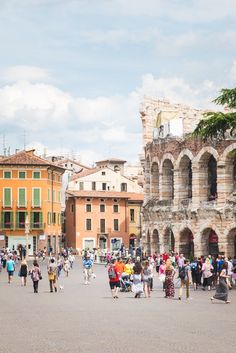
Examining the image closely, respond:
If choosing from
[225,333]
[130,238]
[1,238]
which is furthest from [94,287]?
[130,238]

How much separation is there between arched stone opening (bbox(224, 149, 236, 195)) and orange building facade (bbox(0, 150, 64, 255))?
38.3m

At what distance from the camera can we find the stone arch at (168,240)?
59.5m

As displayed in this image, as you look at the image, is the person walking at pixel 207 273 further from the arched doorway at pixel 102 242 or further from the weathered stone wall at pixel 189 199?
the arched doorway at pixel 102 242

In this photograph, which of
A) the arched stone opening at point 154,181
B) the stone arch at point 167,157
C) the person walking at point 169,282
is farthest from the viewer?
the arched stone opening at point 154,181

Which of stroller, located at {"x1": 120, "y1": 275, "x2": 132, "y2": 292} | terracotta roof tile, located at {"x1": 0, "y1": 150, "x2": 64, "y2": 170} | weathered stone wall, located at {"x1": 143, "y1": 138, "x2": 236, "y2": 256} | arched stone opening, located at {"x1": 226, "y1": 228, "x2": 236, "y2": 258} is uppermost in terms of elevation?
terracotta roof tile, located at {"x1": 0, "y1": 150, "x2": 64, "y2": 170}

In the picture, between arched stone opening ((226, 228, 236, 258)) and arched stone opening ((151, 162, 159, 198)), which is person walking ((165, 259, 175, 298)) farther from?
arched stone opening ((151, 162, 159, 198))

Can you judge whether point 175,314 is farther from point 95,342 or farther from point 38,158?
point 38,158

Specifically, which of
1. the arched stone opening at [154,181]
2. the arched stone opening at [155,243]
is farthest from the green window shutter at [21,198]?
the arched stone opening at [155,243]

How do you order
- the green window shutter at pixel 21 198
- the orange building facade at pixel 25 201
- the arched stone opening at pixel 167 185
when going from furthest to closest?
the green window shutter at pixel 21 198
the orange building facade at pixel 25 201
the arched stone opening at pixel 167 185

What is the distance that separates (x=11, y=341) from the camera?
55.3 ft

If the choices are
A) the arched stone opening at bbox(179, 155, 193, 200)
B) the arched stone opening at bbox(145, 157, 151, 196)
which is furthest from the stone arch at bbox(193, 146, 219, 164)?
the arched stone opening at bbox(145, 157, 151, 196)

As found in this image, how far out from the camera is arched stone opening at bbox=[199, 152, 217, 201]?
54594 millimetres

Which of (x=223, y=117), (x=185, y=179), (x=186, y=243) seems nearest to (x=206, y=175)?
(x=185, y=179)

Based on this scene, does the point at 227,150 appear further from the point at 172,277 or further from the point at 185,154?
the point at 172,277
